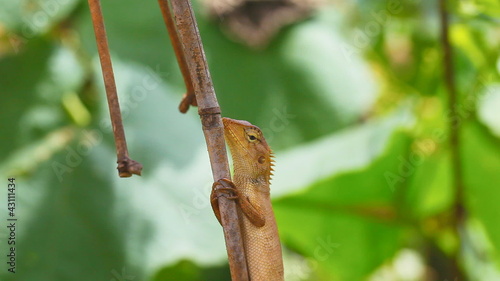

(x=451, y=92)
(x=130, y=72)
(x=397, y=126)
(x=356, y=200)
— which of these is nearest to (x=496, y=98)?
(x=451, y=92)

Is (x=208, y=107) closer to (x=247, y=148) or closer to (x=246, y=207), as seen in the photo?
(x=246, y=207)

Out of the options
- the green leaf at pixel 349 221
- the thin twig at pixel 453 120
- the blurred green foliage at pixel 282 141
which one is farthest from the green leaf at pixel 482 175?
the green leaf at pixel 349 221

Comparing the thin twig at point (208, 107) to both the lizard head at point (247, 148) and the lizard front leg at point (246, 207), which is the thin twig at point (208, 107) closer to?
the lizard front leg at point (246, 207)

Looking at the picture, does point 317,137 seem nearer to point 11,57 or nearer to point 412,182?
point 412,182

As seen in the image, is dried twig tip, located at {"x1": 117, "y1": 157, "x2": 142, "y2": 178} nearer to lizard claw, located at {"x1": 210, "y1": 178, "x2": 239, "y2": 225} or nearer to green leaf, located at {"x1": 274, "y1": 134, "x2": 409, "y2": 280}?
lizard claw, located at {"x1": 210, "y1": 178, "x2": 239, "y2": 225}

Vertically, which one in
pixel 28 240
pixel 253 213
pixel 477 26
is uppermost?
pixel 477 26

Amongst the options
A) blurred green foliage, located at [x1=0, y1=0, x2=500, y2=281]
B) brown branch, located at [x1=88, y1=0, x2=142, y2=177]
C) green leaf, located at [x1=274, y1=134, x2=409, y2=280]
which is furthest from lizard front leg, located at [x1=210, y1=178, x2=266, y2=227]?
green leaf, located at [x1=274, y1=134, x2=409, y2=280]
